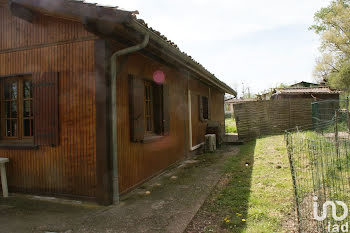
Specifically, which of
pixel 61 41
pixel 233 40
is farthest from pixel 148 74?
pixel 233 40

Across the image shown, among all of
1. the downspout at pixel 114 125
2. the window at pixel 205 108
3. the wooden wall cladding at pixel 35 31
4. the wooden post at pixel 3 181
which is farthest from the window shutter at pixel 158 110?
the window at pixel 205 108

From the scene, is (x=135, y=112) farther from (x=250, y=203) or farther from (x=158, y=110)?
(x=250, y=203)

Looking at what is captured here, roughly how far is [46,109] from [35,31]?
145 cm

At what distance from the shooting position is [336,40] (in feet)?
88.0

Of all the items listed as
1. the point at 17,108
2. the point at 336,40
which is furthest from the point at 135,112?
the point at 336,40

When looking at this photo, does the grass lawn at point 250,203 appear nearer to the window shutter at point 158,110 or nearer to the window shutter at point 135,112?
the window shutter at point 135,112

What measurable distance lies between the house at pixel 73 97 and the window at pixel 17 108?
0.02 meters

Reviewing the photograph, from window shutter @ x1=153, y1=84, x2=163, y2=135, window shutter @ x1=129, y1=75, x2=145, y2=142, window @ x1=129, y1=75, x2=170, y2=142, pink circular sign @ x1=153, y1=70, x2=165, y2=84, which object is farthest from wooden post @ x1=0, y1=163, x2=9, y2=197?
pink circular sign @ x1=153, y1=70, x2=165, y2=84

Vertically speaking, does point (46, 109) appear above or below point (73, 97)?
below

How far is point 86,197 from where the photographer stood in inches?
148

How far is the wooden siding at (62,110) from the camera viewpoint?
12.4ft

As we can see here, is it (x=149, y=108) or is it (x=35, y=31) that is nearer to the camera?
(x=35, y=31)

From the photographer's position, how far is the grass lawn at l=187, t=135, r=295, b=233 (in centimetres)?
288

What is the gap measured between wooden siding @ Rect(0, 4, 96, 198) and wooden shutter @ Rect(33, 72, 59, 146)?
9 cm
